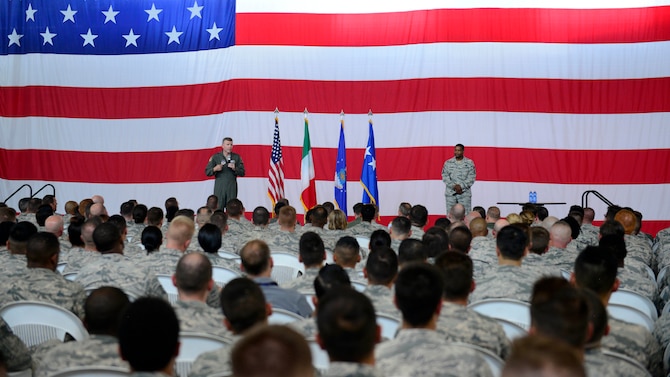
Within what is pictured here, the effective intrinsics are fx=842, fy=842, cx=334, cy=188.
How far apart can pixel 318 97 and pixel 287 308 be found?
8.83 metres

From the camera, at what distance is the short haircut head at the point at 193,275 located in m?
3.38

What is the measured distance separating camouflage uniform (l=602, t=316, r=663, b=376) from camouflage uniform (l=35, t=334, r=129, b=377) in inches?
66.5

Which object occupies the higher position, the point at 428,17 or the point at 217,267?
the point at 428,17

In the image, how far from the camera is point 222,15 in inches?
497

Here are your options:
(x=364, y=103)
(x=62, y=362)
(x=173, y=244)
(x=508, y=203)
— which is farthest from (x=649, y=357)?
(x=364, y=103)

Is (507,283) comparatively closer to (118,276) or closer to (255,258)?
(255,258)

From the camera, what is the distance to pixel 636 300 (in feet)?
14.0

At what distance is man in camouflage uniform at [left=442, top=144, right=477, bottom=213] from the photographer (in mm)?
11023

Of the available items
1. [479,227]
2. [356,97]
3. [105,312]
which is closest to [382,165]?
[356,97]

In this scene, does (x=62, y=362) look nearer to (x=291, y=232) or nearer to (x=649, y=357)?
(x=649, y=357)

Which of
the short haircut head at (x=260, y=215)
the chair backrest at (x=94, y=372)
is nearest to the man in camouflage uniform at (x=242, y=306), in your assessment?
the chair backrest at (x=94, y=372)

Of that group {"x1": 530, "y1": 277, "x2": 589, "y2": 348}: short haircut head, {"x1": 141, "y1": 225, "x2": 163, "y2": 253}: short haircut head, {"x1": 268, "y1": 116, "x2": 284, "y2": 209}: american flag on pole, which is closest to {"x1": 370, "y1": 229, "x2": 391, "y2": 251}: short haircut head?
{"x1": 141, "y1": 225, "x2": 163, "y2": 253}: short haircut head

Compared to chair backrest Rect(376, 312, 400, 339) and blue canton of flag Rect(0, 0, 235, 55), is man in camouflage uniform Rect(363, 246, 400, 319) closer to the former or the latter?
chair backrest Rect(376, 312, 400, 339)

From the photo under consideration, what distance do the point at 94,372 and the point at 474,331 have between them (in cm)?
130
